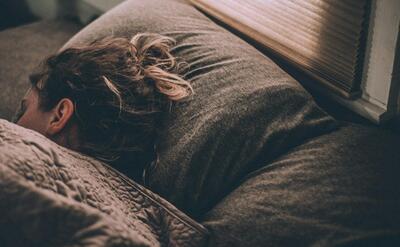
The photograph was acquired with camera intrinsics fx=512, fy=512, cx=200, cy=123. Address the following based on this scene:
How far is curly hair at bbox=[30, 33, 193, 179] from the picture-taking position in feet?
3.40

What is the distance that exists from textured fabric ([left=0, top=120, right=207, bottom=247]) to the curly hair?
0.14m

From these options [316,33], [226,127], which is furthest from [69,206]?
[316,33]

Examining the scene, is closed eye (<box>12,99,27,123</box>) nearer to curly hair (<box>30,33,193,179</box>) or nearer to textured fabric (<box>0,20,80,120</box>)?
curly hair (<box>30,33,193,179</box>)

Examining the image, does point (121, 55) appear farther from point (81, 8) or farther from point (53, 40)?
point (81, 8)

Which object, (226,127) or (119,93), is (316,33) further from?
(119,93)

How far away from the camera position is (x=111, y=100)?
106cm

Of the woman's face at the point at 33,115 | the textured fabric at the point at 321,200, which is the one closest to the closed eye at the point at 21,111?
the woman's face at the point at 33,115

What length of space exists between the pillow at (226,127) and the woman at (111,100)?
39 millimetres

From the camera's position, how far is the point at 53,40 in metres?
1.84

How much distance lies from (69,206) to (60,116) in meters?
0.41

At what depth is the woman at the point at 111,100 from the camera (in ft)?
3.40

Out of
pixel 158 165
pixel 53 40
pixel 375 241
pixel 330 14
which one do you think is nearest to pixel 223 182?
pixel 158 165

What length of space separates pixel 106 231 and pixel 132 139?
14.2 inches

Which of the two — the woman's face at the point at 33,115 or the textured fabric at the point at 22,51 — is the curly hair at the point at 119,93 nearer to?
the woman's face at the point at 33,115
